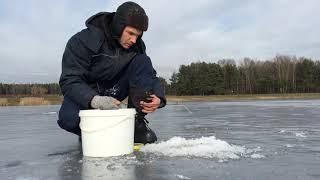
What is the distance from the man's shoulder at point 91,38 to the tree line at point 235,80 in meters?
69.1

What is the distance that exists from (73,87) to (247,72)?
78.6 metres

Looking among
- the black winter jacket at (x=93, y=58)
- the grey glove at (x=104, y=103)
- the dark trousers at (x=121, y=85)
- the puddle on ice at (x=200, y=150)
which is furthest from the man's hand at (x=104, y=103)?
the puddle on ice at (x=200, y=150)

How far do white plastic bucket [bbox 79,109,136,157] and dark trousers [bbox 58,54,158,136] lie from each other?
40cm

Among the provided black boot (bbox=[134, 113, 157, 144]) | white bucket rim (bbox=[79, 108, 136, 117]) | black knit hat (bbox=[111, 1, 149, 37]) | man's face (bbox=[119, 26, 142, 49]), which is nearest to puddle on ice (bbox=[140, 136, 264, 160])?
black boot (bbox=[134, 113, 157, 144])

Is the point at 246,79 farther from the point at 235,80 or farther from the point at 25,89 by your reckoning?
the point at 25,89

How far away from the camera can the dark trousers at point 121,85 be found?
3.74 m

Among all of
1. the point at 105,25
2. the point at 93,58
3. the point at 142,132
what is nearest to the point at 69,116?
the point at 93,58

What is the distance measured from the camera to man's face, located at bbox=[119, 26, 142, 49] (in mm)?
3652

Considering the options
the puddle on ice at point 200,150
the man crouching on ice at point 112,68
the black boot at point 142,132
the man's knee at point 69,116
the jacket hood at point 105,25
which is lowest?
the puddle on ice at point 200,150

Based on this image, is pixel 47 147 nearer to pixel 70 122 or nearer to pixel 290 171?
pixel 70 122

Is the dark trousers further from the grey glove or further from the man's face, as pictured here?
the grey glove

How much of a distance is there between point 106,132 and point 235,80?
7555 cm

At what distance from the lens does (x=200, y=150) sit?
3.32m

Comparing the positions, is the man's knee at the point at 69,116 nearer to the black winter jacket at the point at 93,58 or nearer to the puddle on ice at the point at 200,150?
the black winter jacket at the point at 93,58
